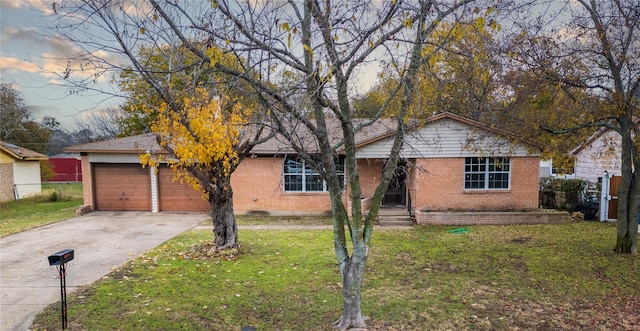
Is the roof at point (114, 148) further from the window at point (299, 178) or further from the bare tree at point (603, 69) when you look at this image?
the bare tree at point (603, 69)

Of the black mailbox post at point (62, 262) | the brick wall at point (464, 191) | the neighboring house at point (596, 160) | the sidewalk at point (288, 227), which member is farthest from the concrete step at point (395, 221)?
the neighboring house at point (596, 160)

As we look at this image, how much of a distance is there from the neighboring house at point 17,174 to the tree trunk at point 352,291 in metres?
23.5

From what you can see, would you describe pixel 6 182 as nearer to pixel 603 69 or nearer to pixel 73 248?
pixel 73 248

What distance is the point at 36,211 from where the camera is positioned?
17188 millimetres

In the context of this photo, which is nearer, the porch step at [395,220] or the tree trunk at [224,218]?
the tree trunk at [224,218]

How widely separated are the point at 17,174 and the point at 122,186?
10041 millimetres

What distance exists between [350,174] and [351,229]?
0.79 m

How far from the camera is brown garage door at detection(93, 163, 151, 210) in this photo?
1669cm

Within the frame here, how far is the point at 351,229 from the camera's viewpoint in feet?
16.8

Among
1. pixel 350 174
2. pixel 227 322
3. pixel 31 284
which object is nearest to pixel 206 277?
pixel 227 322

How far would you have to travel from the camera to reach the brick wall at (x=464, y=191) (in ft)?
46.4

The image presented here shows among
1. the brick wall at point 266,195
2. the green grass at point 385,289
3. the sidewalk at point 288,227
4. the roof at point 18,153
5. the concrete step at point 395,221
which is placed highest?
the roof at point 18,153

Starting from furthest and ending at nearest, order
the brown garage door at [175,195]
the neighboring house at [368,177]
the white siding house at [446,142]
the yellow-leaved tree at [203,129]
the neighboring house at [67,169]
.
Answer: the neighboring house at [67,169] < the brown garage door at [175,195] < the neighboring house at [368,177] < the white siding house at [446,142] < the yellow-leaved tree at [203,129]

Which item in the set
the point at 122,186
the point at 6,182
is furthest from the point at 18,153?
the point at 122,186
